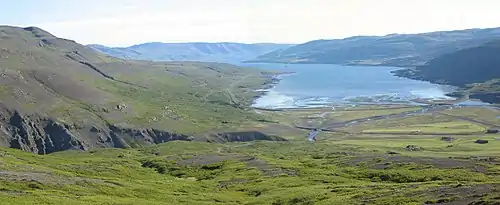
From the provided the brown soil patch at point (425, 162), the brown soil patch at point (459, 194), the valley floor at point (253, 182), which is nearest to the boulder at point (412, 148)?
the valley floor at point (253, 182)

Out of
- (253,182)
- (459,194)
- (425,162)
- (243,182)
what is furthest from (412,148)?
(459,194)

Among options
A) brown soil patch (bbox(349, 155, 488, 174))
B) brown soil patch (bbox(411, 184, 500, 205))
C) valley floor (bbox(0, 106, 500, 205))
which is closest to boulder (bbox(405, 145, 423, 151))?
valley floor (bbox(0, 106, 500, 205))

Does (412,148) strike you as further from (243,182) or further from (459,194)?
(459,194)

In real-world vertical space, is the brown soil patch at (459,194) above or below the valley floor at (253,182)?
above

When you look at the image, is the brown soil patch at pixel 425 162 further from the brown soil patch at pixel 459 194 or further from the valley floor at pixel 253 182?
the brown soil patch at pixel 459 194

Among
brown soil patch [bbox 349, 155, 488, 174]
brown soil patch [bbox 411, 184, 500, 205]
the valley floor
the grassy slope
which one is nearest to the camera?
brown soil patch [bbox 411, 184, 500, 205]

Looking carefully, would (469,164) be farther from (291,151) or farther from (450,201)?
(291,151)

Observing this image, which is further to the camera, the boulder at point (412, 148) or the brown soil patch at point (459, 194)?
the boulder at point (412, 148)

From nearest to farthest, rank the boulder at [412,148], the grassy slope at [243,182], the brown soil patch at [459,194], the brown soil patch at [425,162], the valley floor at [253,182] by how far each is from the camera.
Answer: the brown soil patch at [459,194] → the valley floor at [253,182] → the grassy slope at [243,182] → the brown soil patch at [425,162] → the boulder at [412,148]

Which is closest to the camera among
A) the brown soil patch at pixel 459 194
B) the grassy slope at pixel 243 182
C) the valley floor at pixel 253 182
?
the brown soil patch at pixel 459 194

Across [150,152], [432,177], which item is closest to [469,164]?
[432,177]

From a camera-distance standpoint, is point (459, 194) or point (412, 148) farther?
point (412, 148)

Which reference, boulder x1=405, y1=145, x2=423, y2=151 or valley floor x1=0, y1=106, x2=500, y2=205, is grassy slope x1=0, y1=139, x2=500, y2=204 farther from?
boulder x1=405, y1=145, x2=423, y2=151
